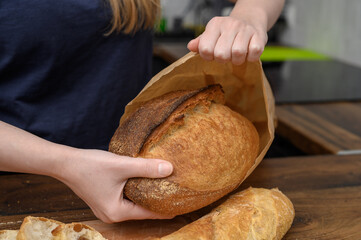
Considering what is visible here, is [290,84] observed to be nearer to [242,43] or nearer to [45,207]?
[242,43]

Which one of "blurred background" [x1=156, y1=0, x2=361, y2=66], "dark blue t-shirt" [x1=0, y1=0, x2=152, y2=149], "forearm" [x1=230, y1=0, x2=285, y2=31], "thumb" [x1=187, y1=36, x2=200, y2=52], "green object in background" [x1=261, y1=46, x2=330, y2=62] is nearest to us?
"thumb" [x1=187, y1=36, x2=200, y2=52]

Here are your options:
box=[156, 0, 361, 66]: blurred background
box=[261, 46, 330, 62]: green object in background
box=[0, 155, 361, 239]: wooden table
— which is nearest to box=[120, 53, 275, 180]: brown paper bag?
box=[0, 155, 361, 239]: wooden table

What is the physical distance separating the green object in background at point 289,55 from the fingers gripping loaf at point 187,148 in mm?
1683

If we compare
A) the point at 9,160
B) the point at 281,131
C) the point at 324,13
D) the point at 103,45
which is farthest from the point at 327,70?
the point at 9,160

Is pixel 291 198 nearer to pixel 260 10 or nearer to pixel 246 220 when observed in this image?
pixel 246 220

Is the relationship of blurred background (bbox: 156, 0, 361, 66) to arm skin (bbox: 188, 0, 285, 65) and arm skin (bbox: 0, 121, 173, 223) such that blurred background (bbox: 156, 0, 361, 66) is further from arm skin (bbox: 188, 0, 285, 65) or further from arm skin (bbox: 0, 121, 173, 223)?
arm skin (bbox: 0, 121, 173, 223)

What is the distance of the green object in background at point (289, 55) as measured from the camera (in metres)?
2.68

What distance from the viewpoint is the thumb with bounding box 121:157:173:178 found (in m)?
0.80

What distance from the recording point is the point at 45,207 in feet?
3.24

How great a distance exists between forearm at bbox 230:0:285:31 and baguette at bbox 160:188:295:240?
392 millimetres

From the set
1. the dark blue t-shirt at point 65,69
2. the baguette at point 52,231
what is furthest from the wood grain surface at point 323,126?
the baguette at point 52,231

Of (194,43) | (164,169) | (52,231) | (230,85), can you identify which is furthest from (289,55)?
(52,231)

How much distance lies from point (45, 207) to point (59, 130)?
31 cm

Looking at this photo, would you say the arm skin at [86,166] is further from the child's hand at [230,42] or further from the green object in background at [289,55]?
the green object in background at [289,55]
